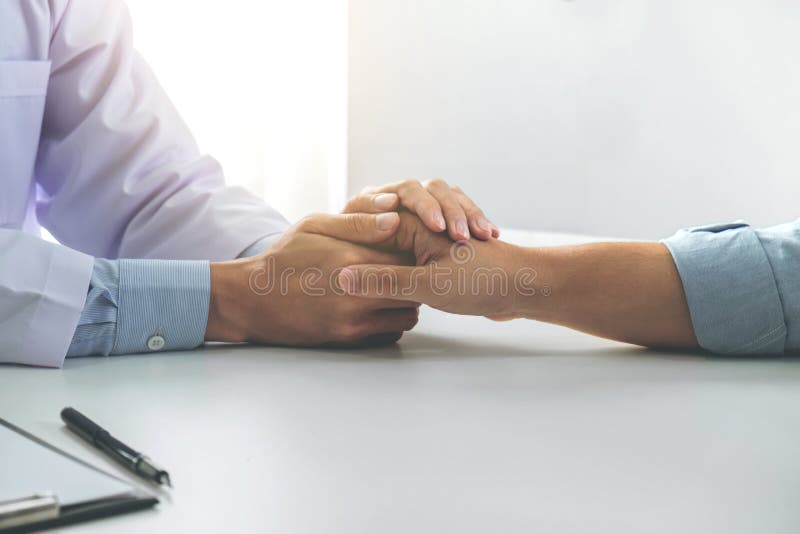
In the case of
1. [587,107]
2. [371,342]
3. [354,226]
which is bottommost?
[371,342]

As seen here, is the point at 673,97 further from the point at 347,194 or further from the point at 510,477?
the point at 510,477

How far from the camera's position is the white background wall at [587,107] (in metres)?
1.56

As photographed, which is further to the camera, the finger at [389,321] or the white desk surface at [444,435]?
the finger at [389,321]

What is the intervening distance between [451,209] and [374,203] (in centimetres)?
9

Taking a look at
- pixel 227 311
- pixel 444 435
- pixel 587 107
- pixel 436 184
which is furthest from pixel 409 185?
pixel 587 107

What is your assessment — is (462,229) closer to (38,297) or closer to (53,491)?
(38,297)

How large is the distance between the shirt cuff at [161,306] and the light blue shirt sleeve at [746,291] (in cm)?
51

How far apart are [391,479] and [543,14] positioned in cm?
177

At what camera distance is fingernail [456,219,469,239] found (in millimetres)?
939

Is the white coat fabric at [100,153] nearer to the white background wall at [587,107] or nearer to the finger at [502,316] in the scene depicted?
the finger at [502,316]

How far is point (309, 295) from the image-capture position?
36.4 inches

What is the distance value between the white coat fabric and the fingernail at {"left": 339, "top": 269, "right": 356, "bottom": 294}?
0.26 metres

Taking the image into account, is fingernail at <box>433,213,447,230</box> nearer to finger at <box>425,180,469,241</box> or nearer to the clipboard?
finger at <box>425,180,469,241</box>

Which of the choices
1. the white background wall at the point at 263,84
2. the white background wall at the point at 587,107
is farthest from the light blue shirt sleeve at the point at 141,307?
the white background wall at the point at 263,84
